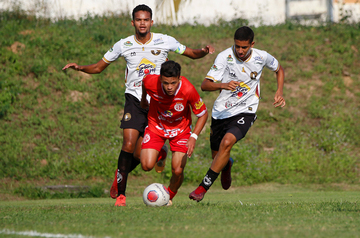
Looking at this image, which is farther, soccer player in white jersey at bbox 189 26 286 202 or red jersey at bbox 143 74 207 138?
soccer player in white jersey at bbox 189 26 286 202

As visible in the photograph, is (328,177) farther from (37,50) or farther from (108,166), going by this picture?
(37,50)

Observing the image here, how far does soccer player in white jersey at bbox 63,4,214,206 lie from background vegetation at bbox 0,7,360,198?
4.85m

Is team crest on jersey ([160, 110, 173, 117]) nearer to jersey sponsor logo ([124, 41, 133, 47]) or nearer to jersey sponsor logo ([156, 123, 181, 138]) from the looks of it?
jersey sponsor logo ([156, 123, 181, 138])

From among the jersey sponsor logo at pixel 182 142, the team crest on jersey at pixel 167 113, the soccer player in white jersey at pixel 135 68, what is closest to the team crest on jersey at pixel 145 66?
the soccer player in white jersey at pixel 135 68

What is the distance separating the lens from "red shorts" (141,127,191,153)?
21.4ft

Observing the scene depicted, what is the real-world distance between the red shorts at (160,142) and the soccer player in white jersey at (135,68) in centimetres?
29

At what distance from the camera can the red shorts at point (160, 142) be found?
6520 mm

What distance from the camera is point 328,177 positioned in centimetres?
1266

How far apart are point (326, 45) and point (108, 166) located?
438 inches

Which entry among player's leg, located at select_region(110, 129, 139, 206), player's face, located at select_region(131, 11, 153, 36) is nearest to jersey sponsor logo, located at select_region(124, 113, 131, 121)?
player's leg, located at select_region(110, 129, 139, 206)

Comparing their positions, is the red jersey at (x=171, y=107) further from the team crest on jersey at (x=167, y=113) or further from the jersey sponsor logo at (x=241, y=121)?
the jersey sponsor logo at (x=241, y=121)

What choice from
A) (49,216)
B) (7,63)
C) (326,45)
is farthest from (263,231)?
(326,45)

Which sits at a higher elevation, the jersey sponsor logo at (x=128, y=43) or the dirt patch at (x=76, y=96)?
the jersey sponsor logo at (x=128, y=43)

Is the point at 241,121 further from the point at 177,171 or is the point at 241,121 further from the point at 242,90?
the point at 177,171
